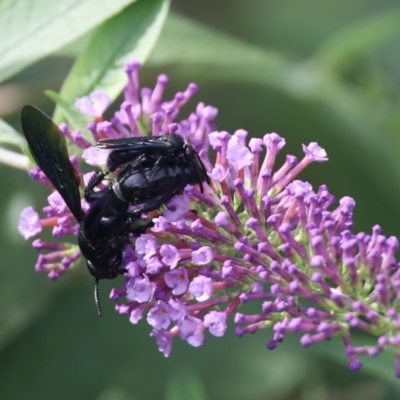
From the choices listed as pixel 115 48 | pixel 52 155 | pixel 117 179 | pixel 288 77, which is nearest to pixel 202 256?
pixel 117 179

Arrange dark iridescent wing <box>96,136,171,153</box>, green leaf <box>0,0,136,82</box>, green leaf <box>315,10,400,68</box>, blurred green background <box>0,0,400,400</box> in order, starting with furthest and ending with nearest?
1. blurred green background <box>0,0,400,400</box>
2. green leaf <box>315,10,400,68</box>
3. green leaf <box>0,0,136,82</box>
4. dark iridescent wing <box>96,136,171,153</box>

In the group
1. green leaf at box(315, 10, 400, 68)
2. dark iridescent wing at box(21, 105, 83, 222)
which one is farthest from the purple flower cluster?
green leaf at box(315, 10, 400, 68)

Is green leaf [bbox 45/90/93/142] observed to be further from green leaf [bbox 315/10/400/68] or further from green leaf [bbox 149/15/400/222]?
green leaf [bbox 315/10/400/68]

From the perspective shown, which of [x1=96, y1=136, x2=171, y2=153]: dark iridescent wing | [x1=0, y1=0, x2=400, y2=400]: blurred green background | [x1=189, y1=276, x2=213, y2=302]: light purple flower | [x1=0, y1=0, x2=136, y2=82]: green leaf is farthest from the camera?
[x1=0, y1=0, x2=400, y2=400]: blurred green background

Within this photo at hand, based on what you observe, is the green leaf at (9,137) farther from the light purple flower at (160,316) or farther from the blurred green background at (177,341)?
the blurred green background at (177,341)

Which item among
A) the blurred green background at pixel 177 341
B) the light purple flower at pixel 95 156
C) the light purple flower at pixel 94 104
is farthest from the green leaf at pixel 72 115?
the blurred green background at pixel 177 341
